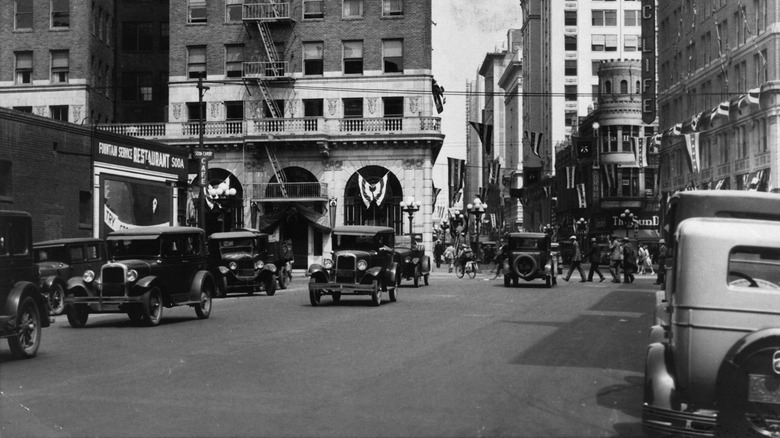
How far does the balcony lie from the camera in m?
58.4

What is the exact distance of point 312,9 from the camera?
59.1m

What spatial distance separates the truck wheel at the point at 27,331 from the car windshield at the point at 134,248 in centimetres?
608

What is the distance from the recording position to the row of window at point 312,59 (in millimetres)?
58281

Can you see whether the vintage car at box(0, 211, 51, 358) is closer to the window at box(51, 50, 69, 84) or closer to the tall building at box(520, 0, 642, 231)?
the window at box(51, 50, 69, 84)

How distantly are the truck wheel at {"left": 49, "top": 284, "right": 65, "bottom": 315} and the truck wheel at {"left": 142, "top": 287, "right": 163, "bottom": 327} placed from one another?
575cm

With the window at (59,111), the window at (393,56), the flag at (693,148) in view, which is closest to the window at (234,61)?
the window at (393,56)

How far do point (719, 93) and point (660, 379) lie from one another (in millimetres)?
56911

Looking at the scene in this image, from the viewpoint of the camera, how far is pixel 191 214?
5053 centimetres

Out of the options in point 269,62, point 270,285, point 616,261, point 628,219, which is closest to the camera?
Answer: point 270,285

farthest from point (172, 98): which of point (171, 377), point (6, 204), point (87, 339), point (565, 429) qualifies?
point (565, 429)

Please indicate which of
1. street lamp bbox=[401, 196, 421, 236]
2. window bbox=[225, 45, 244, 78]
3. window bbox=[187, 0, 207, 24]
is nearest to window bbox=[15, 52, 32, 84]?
window bbox=[187, 0, 207, 24]

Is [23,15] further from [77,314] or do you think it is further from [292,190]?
[77,314]

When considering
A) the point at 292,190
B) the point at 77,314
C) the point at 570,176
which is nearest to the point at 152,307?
the point at 77,314

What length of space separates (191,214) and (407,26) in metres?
18.5
